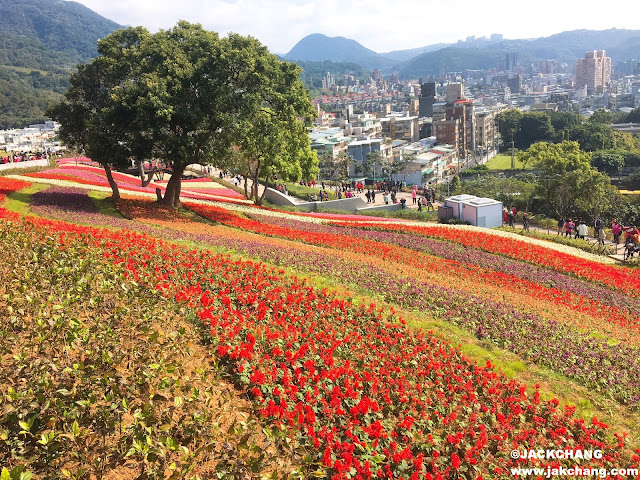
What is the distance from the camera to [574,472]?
7.69m

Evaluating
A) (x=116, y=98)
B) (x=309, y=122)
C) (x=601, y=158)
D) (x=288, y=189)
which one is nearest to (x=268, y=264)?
(x=116, y=98)

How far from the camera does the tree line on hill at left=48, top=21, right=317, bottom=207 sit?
23.6 metres

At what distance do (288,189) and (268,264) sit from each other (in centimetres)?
3869

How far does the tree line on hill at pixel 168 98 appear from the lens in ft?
77.5

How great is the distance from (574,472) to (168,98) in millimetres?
21480

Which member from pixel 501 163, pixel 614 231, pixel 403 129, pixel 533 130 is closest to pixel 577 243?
pixel 614 231

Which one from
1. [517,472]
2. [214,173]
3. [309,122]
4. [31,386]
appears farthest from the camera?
[214,173]

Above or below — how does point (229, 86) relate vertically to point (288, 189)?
above

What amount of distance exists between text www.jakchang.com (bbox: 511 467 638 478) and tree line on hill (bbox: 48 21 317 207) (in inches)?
780

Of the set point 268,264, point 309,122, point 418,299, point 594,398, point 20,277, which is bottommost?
point 594,398

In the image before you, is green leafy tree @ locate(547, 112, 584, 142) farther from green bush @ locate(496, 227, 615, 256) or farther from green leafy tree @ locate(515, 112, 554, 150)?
green bush @ locate(496, 227, 615, 256)

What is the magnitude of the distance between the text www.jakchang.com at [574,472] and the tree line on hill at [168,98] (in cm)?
1980

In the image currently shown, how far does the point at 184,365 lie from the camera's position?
25.2 ft

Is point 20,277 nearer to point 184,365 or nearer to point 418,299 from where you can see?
point 184,365
